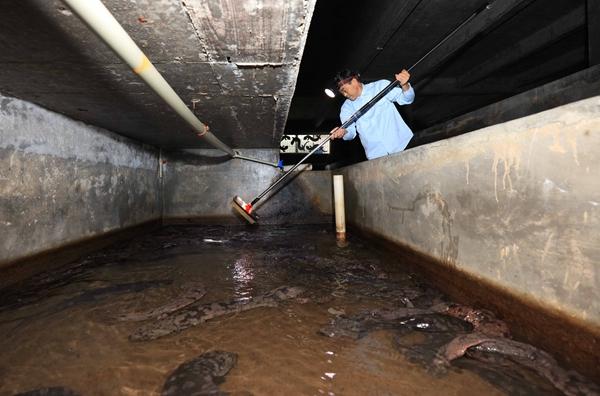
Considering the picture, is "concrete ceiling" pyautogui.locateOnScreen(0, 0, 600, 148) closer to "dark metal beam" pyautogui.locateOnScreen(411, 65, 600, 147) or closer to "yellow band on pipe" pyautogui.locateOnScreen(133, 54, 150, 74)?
"yellow band on pipe" pyautogui.locateOnScreen(133, 54, 150, 74)

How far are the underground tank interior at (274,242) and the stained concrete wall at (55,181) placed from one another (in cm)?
2

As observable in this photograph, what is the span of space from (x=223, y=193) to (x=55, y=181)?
344cm

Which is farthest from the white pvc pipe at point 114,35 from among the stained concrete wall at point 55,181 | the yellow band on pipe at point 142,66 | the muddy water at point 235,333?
the stained concrete wall at point 55,181

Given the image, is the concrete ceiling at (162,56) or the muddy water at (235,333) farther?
the concrete ceiling at (162,56)

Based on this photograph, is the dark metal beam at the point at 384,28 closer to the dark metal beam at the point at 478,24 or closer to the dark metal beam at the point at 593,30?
the dark metal beam at the point at 478,24

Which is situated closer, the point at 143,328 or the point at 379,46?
the point at 143,328

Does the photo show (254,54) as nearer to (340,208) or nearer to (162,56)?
(162,56)

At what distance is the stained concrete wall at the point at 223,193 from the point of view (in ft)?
21.5

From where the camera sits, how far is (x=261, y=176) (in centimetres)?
670

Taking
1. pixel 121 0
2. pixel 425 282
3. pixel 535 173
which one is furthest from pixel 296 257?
pixel 121 0

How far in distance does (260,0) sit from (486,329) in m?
2.29

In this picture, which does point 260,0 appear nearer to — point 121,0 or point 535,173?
point 121,0

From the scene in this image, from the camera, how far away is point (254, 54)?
229 centimetres

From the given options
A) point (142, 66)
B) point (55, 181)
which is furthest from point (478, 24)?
point (55, 181)
